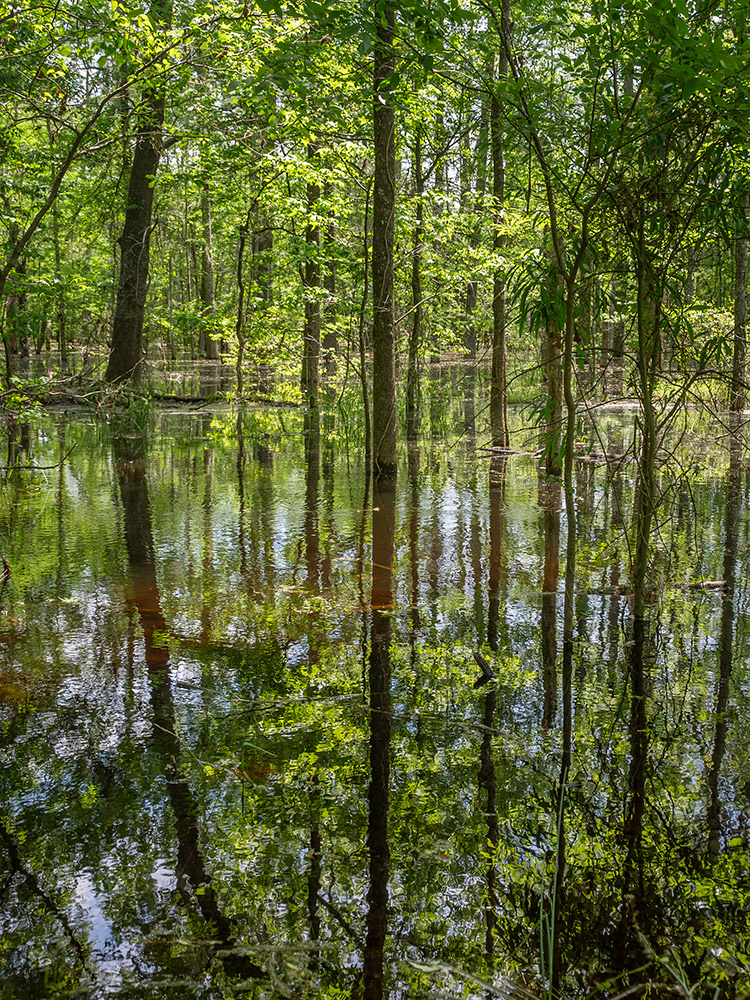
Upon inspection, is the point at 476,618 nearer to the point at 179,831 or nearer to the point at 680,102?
the point at 179,831

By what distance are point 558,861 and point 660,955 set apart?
1.40 feet

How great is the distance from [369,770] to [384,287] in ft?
23.8

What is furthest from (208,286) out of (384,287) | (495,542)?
(495,542)

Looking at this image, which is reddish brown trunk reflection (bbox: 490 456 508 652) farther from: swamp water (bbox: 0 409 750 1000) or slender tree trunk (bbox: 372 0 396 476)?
slender tree trunk (bbox: 372 0 396 476)

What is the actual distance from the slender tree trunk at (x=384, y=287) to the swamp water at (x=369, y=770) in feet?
10.0

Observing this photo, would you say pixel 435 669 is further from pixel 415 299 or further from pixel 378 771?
pixel 415 299

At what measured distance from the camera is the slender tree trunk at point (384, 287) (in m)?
9.19

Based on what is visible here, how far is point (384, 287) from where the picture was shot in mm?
9453

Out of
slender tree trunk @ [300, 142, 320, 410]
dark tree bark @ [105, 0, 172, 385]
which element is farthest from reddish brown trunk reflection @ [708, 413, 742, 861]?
dark tree bark @ [105, 0, 172, 385]

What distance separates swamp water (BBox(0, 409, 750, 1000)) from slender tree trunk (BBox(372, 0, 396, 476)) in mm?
3050

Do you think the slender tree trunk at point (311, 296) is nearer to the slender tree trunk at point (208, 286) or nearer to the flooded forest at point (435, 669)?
the slender tree trunk at point (208, 286)

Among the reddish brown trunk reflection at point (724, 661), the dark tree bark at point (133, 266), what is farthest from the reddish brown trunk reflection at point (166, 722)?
the dark tree bark at point (133, 266)

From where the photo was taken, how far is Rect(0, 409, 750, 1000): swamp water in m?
2.30

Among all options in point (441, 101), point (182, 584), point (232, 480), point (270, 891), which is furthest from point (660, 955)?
point (441, 101)
